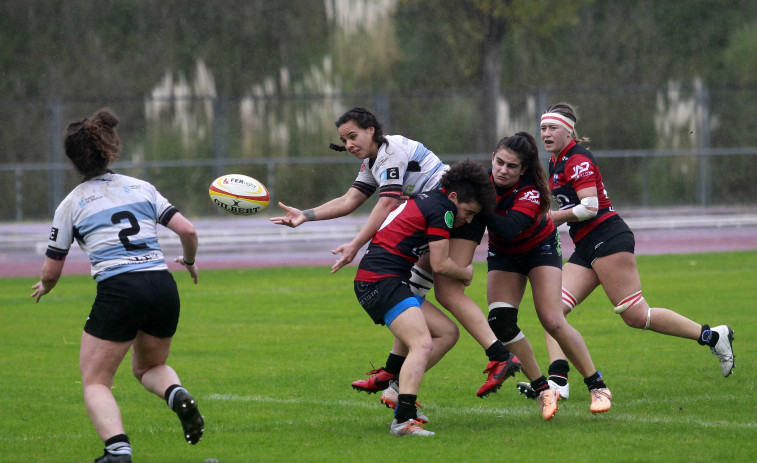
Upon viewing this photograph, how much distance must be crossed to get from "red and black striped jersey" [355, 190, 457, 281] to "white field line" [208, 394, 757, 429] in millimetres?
1143

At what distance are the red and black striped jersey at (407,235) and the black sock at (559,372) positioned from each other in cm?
150

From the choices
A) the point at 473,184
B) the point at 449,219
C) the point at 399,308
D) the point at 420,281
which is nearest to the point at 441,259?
the point at 449,219

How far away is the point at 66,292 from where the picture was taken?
15430 millimetres

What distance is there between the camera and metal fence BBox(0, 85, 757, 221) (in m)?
27.8

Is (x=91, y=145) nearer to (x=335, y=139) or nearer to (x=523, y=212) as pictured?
(x=523, y=212)

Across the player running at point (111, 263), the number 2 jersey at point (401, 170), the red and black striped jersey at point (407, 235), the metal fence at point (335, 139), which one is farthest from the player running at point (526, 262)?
the metal fence at point (335, 139)

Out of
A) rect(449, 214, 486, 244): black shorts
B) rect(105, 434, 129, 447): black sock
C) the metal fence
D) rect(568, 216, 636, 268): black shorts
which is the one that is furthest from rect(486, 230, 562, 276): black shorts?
the metal fence

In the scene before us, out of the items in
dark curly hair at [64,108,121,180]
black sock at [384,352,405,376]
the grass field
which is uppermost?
dark curly hair at [64,108,121,180]

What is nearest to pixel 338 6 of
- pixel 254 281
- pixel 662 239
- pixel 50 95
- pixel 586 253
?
pixel 50 95

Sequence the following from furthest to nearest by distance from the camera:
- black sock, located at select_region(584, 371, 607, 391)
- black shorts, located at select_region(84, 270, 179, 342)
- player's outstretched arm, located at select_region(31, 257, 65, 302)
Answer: black sock, located at select_region(584, 371, 607, 391) → player's outstretched arm, located at select_region(31, 257, 65, 302) → black shorts, located at select_region(84, 270, 179, 342)

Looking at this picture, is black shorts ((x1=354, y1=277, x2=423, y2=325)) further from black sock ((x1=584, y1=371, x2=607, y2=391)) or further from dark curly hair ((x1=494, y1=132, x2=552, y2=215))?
black sock ((x1=584, y1=371, x2=607, y2=391))

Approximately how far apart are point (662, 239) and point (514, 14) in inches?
360

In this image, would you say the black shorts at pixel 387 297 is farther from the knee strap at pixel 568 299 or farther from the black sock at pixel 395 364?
the knee strap at pixel 568 299

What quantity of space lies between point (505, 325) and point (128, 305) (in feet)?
8.28
